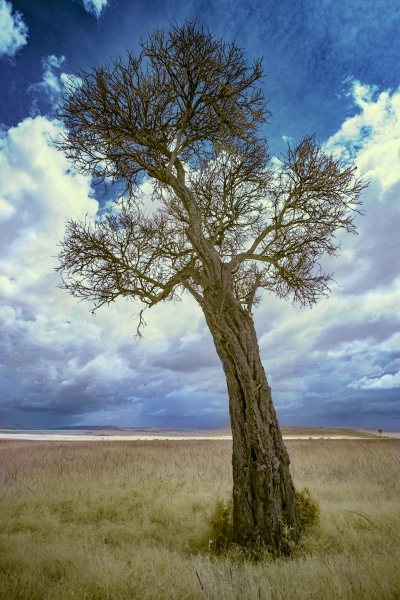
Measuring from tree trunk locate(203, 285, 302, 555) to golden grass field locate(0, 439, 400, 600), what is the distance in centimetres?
42

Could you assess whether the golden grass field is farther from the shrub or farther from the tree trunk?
the tree trunk

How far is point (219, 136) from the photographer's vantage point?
9281 millimetres

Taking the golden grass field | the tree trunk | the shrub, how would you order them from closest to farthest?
the golden grass field, the tree trunk, the shrub

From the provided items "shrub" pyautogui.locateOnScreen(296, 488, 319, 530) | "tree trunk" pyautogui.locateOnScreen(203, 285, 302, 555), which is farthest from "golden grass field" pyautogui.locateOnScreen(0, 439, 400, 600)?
"tree trunk" pyautogui.locateOnScreen(203, 285, 302, 555)

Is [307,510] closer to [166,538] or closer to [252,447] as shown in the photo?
[252,447]

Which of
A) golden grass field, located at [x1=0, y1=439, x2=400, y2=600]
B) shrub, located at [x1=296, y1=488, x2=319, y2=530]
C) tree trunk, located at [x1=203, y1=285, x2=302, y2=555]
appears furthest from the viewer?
shrub, located at [x1=296, y1=488, x2=319, y2=530]

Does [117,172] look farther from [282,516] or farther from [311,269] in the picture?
[282,516]

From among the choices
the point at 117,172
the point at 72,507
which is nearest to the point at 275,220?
the point at 117,172

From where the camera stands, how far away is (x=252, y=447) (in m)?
6.51

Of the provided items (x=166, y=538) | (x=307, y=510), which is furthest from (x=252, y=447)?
(x=166, y=538)

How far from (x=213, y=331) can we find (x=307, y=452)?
48.6 ft

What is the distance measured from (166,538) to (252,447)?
97.4 inches

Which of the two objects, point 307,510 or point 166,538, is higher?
point 307,510

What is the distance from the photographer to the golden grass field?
4414 mm
